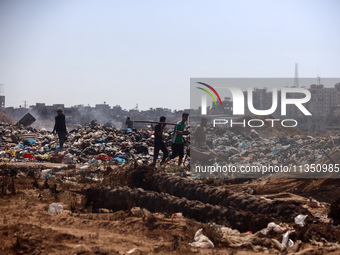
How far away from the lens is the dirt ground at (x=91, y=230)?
4.05 meters

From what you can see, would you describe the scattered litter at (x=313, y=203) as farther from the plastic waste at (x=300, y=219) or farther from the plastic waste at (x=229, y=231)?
the plastic waste at (x=229, y=231)

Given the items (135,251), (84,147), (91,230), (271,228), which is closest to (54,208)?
(91,230)

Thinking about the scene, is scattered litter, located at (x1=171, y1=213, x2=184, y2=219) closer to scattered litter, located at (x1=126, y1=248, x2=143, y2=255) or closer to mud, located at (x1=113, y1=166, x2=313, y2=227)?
mud, located at (x1=113, y1=166, x2=313, y2=227)

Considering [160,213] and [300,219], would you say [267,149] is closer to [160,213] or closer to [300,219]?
[160,213]

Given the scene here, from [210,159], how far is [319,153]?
4.02 meters

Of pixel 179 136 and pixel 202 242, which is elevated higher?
pixel 179 136

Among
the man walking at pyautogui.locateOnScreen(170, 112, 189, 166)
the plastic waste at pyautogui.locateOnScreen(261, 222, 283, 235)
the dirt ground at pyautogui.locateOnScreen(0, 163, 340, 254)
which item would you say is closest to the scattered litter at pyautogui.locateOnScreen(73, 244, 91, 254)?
the dirt ground at pyautogui.locateOnScreen(0, 163, 340, 254)

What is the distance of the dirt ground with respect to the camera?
4.05 m

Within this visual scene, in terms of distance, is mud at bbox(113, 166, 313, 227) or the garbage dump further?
mud at bbox(113, 166, 313, 227)

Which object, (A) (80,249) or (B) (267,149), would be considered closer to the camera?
(A) (80,249)

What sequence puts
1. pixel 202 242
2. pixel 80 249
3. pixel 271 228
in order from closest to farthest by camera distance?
pixel 80 249 → pixel 202 242 → pixel 271 228

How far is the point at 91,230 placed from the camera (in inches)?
189

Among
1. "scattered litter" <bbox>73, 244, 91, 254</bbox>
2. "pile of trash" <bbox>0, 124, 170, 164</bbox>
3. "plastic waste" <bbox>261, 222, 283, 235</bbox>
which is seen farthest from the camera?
"pile of trash" <bbox>0, 124, 170, 164</bbox>

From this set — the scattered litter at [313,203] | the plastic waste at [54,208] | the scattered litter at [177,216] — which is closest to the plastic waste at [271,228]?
the scattered litter at [177,216]
